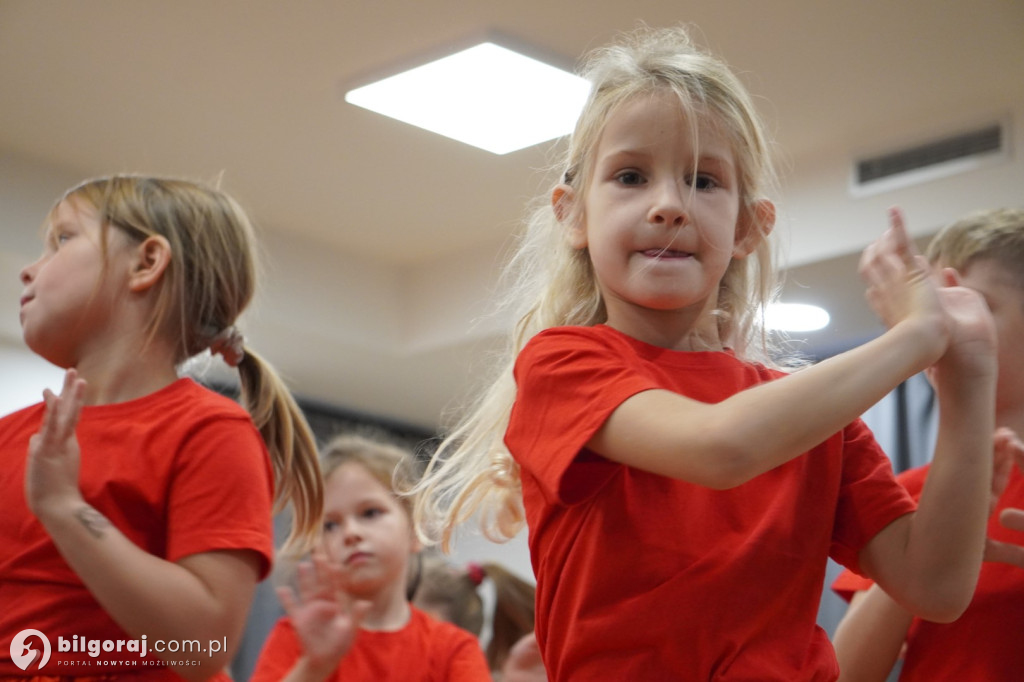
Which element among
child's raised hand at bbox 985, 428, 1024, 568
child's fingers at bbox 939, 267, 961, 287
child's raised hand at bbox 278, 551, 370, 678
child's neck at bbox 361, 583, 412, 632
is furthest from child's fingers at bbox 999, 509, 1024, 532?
child's neck at bbox 361, 583, 412, 632

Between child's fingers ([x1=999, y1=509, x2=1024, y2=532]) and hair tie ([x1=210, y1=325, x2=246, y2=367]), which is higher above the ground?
hair tie ([x1=210, y1=325, x2=246, y2=367])

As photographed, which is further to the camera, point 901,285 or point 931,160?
point 931,160

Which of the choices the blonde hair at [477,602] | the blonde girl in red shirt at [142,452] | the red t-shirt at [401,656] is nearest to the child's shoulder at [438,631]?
the red t-shirt at [401,656]

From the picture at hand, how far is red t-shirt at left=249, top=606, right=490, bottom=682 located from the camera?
218 cm

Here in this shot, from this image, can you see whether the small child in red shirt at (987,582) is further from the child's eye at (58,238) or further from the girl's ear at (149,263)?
the child's eye at (58,238)

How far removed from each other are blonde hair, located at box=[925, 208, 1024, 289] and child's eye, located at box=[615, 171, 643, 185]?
27.3 inches

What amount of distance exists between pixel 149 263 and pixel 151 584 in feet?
1.54

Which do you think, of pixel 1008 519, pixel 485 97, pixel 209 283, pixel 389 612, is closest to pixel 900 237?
pixel 1008 519

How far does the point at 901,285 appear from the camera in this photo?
3.20 ft

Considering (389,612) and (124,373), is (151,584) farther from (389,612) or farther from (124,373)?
(389,612)

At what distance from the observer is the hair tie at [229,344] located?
1603 millimetres

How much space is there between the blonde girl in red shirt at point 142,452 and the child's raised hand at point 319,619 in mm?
66

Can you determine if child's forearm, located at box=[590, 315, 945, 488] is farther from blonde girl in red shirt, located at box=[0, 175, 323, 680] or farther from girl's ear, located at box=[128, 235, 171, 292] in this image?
girl's ear, located at box=[128, 235, 171, 292]

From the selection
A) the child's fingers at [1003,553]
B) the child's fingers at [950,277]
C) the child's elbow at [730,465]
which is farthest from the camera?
the child's fingers at [1003,553]
